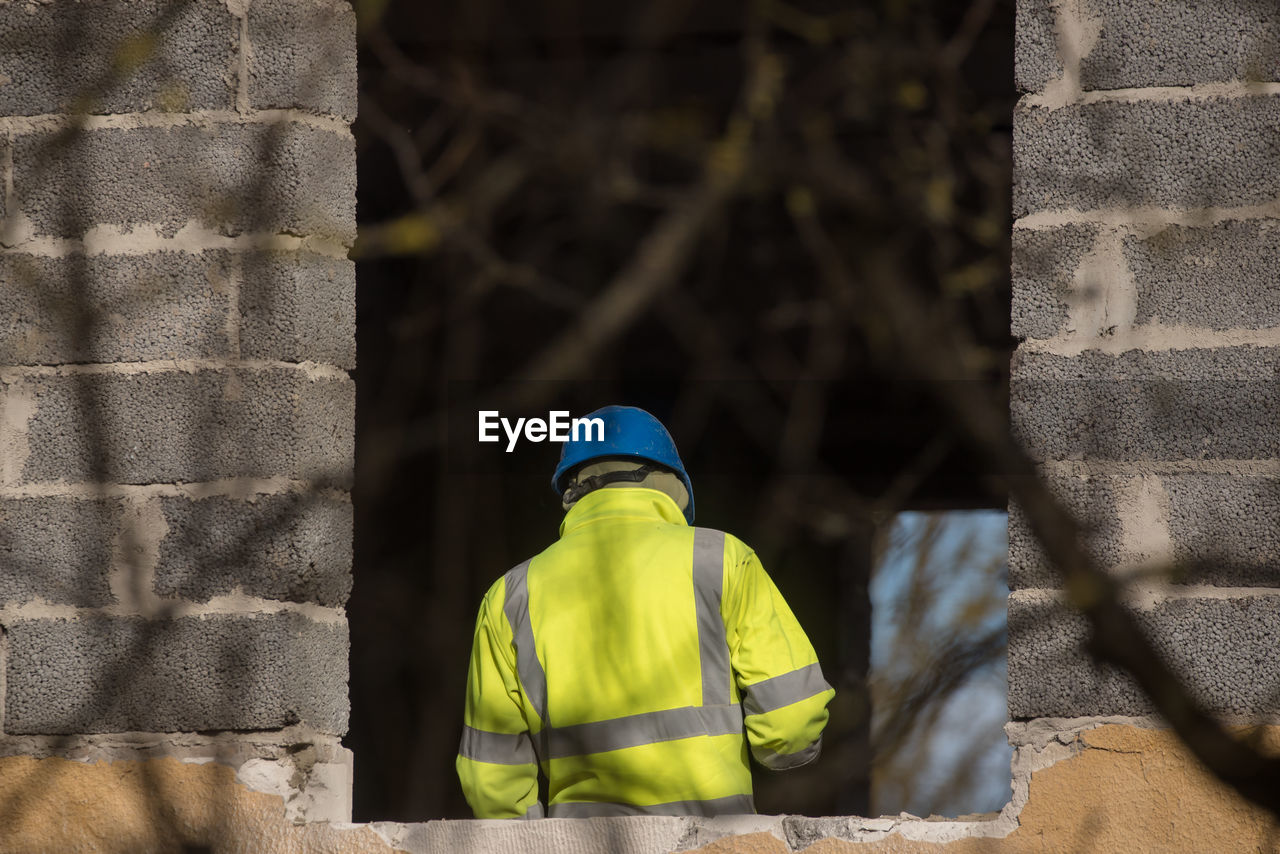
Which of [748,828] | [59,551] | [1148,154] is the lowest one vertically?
[748,828]

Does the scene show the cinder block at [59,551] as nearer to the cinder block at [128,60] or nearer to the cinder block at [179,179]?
the cinder block at [179,179]

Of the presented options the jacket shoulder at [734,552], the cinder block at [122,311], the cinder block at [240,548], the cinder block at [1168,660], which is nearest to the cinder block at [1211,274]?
the cinder block at [1168,660]

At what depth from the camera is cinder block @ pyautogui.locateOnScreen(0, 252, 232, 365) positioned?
2.65m

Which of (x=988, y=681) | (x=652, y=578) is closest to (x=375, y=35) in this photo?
(x=652, y=578)

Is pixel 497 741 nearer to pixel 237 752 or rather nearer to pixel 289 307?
pixel 237 752

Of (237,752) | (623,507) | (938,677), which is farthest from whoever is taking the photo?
(938,677)

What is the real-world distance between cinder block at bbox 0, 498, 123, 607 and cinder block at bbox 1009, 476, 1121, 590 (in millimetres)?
1644

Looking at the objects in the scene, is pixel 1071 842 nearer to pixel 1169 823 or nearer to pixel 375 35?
pixel 1169 823

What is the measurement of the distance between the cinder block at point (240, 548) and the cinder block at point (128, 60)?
2.54 feet

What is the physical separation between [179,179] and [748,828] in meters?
1.61

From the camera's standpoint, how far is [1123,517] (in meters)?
2.42

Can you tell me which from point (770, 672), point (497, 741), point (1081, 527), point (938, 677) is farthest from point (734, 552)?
point (938, 677)

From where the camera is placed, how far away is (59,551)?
8.57 feet

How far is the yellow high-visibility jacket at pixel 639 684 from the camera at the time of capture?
288 centimetres
